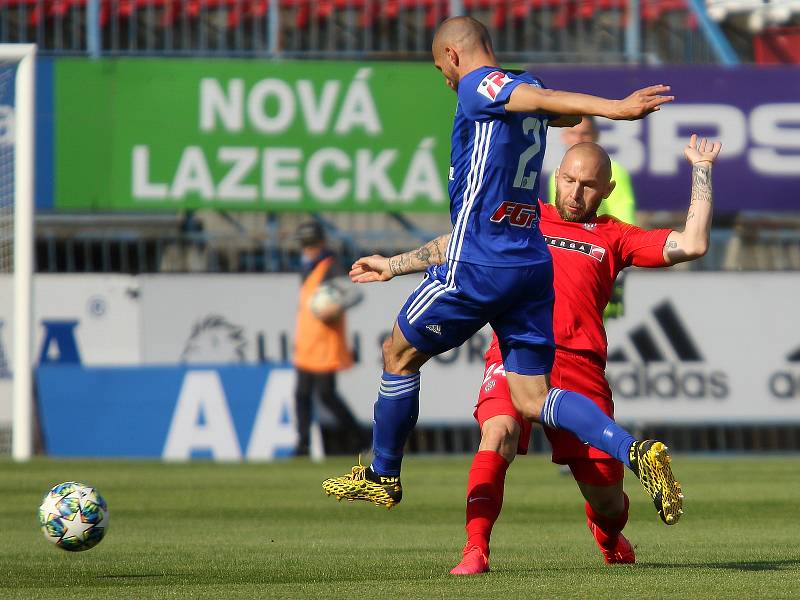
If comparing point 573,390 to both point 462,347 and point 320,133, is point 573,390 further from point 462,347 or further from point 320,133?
point 320,133

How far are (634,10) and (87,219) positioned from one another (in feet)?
18.4

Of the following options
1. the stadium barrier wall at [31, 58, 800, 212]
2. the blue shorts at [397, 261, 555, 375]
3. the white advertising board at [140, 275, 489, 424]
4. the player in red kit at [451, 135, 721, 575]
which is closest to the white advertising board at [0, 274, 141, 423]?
the white advertising board at [140, 275, 489, 424]

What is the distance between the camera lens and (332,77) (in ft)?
50.1

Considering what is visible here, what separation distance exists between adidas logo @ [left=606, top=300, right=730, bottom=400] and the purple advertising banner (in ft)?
4.01

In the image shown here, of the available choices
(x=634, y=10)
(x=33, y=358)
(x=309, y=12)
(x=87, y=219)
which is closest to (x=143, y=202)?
(x=87, y=219)

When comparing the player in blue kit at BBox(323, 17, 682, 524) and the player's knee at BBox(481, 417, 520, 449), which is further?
the player's knee at BBox(481, 417, 520, 449)

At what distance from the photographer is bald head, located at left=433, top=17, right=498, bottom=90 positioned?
6.07 m

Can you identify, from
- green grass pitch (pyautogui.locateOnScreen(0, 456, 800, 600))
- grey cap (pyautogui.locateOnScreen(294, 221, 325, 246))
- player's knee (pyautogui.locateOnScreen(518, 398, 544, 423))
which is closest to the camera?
green grass pitch (pyautogui.locateOnScreen(0, 456, 800, 600))

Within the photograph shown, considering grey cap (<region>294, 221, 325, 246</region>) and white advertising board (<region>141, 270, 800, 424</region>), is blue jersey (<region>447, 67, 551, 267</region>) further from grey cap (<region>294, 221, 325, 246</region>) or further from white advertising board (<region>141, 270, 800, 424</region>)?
white advertising board (<region>141, 270, 800, 424</region>)

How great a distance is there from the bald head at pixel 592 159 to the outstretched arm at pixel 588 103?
0.93 m

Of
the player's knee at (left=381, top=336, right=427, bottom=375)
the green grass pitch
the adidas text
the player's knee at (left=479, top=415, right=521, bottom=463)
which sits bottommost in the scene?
the green grass pitch

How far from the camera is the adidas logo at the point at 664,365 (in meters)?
14.8

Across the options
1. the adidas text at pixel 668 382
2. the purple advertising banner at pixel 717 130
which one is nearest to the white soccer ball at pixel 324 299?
the adidas text at pixel 668 382

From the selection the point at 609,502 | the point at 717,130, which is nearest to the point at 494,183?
the point at 609,502
